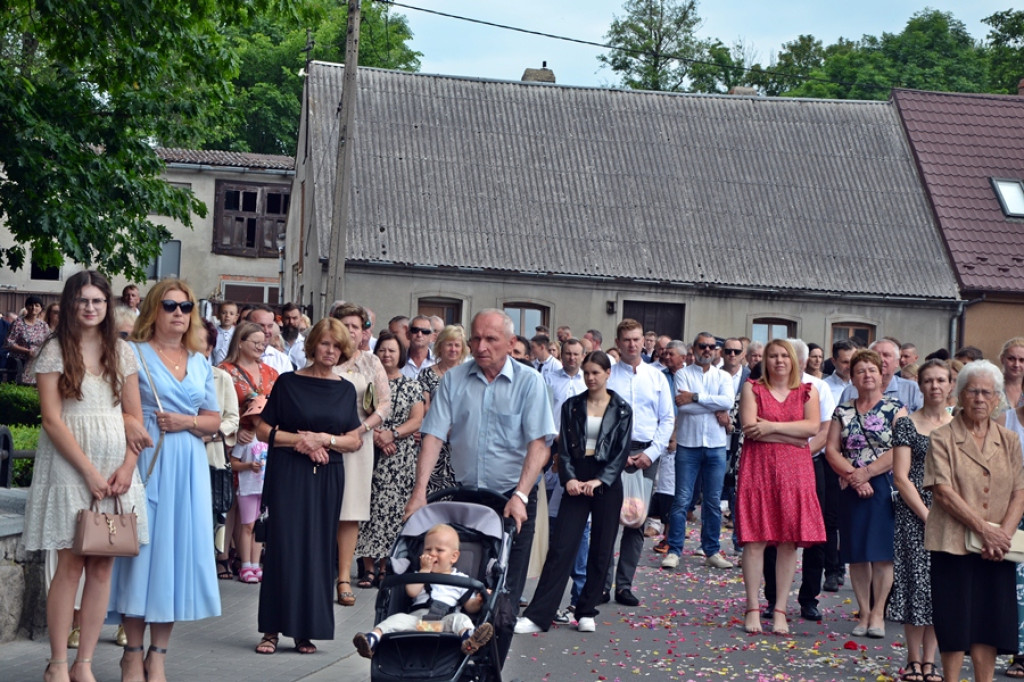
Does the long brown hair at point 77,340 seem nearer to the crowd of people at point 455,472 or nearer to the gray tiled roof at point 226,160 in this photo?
the crowd of people at point 455,472

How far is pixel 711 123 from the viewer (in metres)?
39.5

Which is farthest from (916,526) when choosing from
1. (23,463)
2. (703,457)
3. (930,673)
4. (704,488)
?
(23,463)

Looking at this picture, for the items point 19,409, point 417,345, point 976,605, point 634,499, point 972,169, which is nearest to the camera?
point 976,605

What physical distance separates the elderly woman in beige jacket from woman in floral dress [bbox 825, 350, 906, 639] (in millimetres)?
2571

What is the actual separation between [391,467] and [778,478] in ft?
10.5

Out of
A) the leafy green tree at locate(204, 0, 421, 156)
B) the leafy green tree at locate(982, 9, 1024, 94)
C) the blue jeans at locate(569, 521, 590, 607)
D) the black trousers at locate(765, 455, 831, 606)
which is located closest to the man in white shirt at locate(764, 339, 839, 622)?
the black trousers at locate(765, 455, 831, 606)

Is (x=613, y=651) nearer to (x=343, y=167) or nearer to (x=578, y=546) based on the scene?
(x=578, y=546)

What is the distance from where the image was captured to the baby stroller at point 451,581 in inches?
291

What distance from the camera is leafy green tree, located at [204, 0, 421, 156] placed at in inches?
2432

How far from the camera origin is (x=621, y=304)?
1379 inches

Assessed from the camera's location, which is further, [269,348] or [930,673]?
[269,348]

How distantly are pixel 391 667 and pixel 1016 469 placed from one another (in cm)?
385

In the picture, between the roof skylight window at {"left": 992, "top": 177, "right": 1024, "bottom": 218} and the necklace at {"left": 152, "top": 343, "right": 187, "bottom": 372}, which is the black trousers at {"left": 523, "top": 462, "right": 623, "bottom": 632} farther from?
the roof skylight window at {"left": 992, "top": 177, "right": 1024, "bottom": 218}

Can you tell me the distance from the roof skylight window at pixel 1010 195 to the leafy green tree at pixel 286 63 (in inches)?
1216
